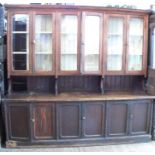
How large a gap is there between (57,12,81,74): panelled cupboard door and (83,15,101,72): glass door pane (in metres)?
0.11

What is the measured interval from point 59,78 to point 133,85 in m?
1.15

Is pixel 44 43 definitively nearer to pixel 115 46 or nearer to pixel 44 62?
pixel 44 62

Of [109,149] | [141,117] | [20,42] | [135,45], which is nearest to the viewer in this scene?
[109,149]

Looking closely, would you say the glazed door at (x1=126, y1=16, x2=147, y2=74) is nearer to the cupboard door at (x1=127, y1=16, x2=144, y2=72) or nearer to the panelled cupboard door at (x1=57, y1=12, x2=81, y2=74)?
the cupboard door at (x1=127, y1=16, x2=144, y2=72)

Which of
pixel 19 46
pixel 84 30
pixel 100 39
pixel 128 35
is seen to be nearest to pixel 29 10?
pixel 19 46

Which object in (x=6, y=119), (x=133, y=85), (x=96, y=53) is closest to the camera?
(x=6, y=119)

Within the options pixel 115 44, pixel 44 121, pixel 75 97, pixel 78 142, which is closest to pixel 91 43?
pixel 115 44

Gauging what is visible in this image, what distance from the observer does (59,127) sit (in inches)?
135

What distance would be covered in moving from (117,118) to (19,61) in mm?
1537

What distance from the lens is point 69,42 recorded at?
11.7 feet

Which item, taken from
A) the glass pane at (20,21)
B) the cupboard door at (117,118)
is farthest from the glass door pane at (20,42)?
the cupboard door at (117,118)

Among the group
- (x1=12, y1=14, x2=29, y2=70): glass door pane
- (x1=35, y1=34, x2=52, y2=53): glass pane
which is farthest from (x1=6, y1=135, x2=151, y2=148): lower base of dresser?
(x1=35, y1=34, x2=52, y2=53): glass pane

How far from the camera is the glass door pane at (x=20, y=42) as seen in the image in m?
3.46

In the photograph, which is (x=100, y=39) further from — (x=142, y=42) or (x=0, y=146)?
(x=0, y=146)
